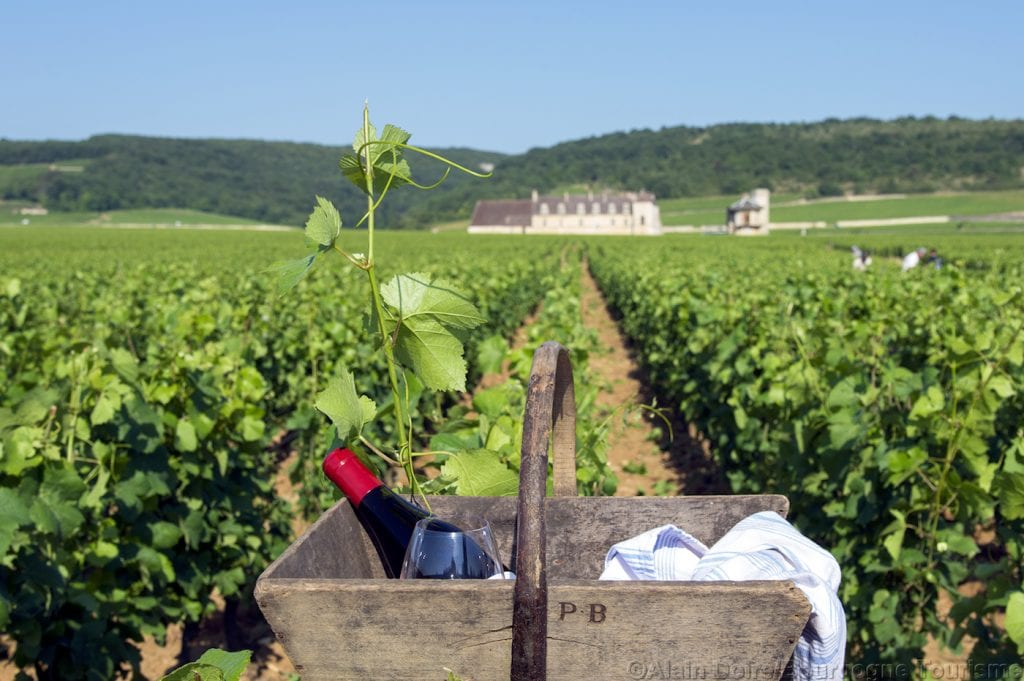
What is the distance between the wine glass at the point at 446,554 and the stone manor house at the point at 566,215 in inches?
3771

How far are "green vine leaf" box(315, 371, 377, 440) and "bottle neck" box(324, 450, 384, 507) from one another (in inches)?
5.1

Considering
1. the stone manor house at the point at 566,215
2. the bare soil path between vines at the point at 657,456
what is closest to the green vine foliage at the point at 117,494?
the bare soil path between vines at the point at 657,456

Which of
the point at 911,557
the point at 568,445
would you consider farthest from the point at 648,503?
the point at 911,557

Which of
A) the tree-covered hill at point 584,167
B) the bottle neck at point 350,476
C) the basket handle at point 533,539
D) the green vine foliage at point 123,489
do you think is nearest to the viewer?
the basket handle at point 533,539

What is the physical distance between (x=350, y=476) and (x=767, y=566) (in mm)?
732

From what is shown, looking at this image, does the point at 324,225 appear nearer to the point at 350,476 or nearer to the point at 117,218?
the point at 350,476

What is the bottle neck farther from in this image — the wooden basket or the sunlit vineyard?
the wooden basket

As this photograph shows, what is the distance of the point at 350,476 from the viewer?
1.59m

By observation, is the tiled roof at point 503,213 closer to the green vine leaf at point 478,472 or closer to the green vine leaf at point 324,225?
the green vine leaf at point 478,472

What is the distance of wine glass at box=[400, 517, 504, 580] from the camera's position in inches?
54.0

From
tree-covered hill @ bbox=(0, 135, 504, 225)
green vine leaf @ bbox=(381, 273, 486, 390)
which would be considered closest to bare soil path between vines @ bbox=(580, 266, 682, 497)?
green vine leaf @ bbox=(381, 273, 486, 390)

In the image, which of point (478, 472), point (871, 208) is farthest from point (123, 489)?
point (871, 208)

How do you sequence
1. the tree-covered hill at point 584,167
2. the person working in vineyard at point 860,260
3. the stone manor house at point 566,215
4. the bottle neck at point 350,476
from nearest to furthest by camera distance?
the bottle neck at point 350,476, the person working in vineyard at point 860,260, the stone manor house at point 566,215, the tree-covered hill at point 584,167

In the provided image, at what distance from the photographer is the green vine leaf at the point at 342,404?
142 cm
